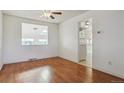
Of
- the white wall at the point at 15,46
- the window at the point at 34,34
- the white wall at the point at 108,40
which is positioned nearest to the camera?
the white wall at the point at 108,40

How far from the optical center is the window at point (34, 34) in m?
5.14

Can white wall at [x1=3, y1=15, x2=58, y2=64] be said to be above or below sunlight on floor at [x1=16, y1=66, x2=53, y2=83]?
above

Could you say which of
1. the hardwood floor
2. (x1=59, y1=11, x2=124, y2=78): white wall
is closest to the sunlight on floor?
the hardwood floor

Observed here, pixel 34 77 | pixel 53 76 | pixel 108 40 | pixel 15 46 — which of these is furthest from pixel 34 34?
pixel 108 40

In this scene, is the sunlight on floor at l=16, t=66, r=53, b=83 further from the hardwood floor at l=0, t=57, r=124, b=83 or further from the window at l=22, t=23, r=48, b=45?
the window at l=22, t=23, r=48, b=45

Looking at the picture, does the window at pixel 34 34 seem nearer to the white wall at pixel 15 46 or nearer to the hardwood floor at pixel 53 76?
Answer: the white wall at pixel 15 46

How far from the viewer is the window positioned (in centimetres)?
514

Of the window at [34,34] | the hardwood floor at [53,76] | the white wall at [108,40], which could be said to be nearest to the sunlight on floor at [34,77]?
the hardwood floor at [53,76]

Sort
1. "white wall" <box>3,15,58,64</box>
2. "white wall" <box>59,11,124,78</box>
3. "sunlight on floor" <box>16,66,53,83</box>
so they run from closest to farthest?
"sunlight on floor" <box>16,66,53,83</box>
"white wall" <box>59,11,124,78</box>
"white wall" <box>3,15,58,64</box>

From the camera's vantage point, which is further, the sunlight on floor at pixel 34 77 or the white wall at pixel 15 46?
the white wall at pixel 15 46

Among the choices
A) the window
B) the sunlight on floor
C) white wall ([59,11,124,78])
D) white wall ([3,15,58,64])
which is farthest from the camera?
the window

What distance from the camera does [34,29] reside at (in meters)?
5.47
